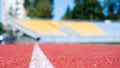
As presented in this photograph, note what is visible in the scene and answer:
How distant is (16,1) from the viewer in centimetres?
10006

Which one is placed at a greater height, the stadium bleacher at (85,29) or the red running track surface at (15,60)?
the red running track surface at (15,60)

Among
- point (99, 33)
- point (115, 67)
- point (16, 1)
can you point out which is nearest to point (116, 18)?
point (99, 33)

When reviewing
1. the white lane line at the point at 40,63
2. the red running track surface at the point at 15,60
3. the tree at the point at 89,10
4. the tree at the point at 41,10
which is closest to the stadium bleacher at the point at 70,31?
the tree at the point at 41,10

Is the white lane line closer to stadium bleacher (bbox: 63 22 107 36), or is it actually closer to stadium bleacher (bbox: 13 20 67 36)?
stadium bleacher (bbox: 13 20 67 36)

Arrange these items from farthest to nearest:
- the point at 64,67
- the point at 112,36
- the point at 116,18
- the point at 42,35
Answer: the point at 116,18
the point at 112,36
the point at 42,35
the point at 64,67

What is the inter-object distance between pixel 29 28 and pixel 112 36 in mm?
9531

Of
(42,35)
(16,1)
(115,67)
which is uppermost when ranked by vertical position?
(115,67)


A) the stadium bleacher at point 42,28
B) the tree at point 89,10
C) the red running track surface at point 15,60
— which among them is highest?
the red running track surface at point 15,60

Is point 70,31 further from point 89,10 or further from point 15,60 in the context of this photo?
point 15,60

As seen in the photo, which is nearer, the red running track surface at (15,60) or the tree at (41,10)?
the red running track surface at (15,60)

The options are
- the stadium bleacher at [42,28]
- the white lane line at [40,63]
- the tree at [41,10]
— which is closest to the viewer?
the white lane line at [40,63]

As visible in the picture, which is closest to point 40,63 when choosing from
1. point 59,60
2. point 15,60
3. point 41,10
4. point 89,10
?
point 59,60

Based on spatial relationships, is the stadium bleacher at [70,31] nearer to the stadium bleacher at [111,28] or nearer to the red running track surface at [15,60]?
the stadium bleacher at [111,28]

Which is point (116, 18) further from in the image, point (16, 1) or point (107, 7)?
point (16, 1)
